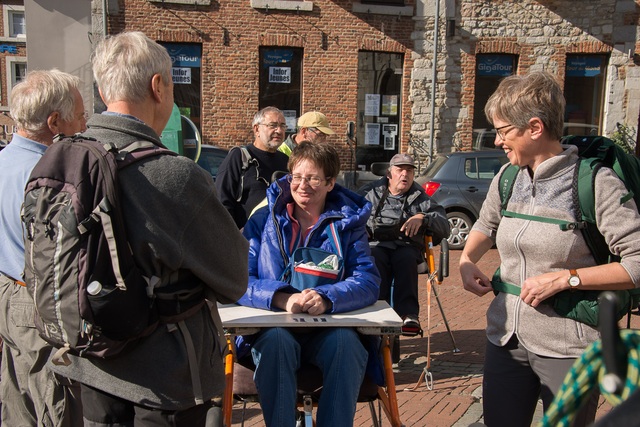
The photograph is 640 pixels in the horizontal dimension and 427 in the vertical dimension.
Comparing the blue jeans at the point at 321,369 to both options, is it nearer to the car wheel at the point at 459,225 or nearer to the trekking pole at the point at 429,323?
the trekking pole at the point at 429,323

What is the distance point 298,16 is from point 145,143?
1459 centimetres

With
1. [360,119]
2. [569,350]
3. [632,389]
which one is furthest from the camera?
[360,119]

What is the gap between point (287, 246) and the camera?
11.8 ft

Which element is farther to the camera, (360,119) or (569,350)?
(360,119)

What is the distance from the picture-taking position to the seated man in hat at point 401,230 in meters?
5.57

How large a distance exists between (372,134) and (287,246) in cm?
1357

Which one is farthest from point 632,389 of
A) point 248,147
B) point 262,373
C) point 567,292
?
point 248,147

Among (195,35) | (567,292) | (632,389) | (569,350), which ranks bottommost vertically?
(569,350)

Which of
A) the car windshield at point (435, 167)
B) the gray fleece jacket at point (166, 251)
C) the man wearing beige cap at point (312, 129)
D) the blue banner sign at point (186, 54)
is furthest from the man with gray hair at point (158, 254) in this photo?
the blue banner sign at point (186, 54)

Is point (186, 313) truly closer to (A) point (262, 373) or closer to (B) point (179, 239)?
(B) point (179, 239)

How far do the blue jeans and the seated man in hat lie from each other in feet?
7.51

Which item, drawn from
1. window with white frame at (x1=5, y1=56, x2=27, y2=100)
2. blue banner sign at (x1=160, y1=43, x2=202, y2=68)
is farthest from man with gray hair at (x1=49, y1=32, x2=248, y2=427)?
window with white frame at (x1=5, y1=56, x2=27, y2=100)

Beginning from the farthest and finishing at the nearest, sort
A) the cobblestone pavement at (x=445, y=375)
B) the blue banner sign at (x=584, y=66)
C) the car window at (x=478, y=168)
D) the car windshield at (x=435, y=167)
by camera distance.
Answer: the blue banner sign at (x=584, y=66)
the car windshield at (x=435, y=167)
the car window at (x=478, y=168)
the cobblestone pavement at (x=445, y=375)

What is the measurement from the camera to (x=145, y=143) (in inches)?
81.9
